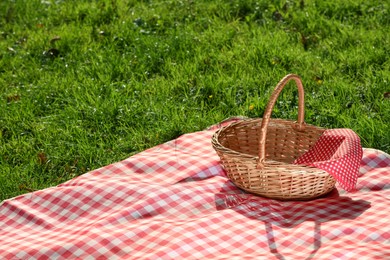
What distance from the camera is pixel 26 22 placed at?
20.9 ft

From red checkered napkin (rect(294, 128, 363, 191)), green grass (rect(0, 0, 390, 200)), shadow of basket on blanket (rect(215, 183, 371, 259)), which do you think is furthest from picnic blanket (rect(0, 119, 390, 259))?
green grass (rect(0, 0, 390, 200))

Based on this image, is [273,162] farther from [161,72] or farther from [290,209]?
[161,72]

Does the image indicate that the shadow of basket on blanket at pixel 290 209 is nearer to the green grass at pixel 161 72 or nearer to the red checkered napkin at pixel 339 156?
the red checkered napkin at pixel 339 156

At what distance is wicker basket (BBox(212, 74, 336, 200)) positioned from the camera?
351 centimetres

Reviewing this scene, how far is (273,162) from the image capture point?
3.53 metres

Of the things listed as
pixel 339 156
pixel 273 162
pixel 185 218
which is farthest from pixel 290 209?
pixel 185 218

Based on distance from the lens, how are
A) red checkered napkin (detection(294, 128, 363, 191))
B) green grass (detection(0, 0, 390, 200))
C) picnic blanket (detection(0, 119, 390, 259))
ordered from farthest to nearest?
green grass (detection(0, 0, 390, 200)) < red checkered napkin (detection(294, 128, 363, 191)) < picnic blanket (detection(0, 119, 390, 259))

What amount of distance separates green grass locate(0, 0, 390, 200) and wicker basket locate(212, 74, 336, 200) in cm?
52

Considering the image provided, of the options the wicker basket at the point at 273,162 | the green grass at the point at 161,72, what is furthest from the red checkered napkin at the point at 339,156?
the green grass at the point at 161,72

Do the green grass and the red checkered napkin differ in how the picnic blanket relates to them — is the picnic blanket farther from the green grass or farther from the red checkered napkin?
the green grass

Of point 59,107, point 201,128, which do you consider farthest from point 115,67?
point 201,128

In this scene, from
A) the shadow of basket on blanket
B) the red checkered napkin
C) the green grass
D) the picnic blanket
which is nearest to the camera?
the picnic blanket

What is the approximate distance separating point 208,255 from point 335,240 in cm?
52

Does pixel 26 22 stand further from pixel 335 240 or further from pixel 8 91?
pixel 335 240
